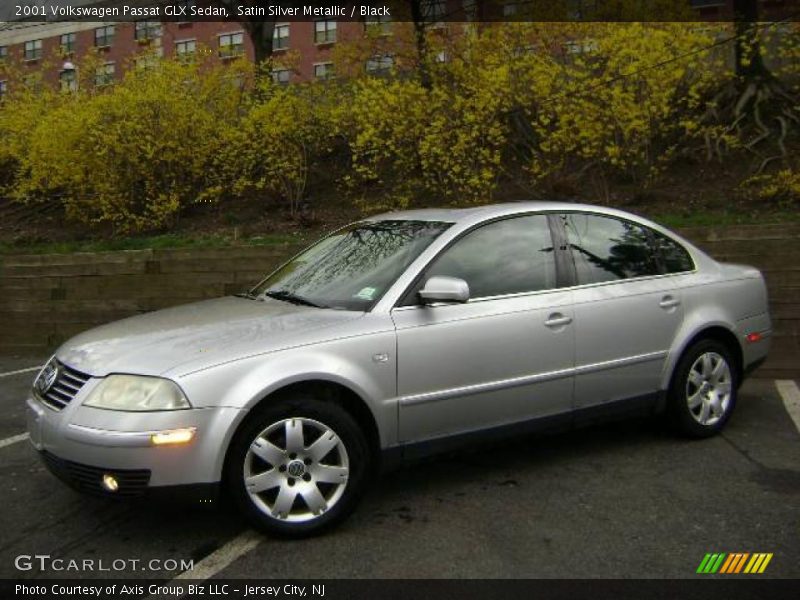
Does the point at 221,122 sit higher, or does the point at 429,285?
the point at 221,122

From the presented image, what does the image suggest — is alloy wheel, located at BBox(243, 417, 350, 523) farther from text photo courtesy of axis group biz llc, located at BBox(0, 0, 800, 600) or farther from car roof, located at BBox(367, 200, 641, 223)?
car roof, located at BBox(367, 200, 641, 223)

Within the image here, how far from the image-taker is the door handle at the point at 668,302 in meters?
4.74

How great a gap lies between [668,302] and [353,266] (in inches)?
78.1

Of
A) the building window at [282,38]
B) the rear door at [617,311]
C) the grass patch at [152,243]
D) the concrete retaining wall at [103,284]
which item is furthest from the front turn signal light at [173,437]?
the building window at [282,38]

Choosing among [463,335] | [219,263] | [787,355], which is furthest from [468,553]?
[219,263]

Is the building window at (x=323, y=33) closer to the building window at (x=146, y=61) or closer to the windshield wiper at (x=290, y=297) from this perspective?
the building window at (x=146, y=61)

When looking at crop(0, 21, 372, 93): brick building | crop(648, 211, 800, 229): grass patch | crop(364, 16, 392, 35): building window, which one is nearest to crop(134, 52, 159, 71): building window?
crop(364, 16, 392, 35): building window

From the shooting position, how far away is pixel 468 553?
3377 mm

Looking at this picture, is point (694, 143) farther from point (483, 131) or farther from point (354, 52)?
point (354, 52)

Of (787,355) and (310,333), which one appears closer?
(310,333)

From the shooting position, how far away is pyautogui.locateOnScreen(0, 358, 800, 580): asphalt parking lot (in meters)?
3.28

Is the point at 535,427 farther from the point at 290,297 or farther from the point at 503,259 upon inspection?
the point at 290,297

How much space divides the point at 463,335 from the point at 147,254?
6601 millimetres

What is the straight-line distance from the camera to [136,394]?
11.0ft
